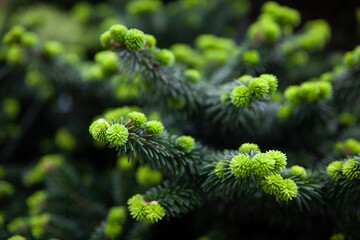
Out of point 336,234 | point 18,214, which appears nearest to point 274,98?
point 336,234

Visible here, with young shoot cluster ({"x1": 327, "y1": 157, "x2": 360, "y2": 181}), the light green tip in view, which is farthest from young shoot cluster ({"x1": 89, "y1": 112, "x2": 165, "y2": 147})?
young shoot cluster ({"x1": 327, "y1": 157, "x2": 360, "y2": 181})

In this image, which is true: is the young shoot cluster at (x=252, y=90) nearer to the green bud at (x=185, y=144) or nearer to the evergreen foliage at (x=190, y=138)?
the evergreen foliage at (x=190, y=138)

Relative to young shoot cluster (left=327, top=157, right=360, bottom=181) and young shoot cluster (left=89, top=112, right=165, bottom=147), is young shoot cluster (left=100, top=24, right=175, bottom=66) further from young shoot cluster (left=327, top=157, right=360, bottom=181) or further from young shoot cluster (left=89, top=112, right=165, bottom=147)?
young shoot cluster (left=327, top=157, right=360, bottom=181)

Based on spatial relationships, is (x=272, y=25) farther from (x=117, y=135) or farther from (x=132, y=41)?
(x=117, y=135)

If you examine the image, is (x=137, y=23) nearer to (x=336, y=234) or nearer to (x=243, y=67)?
(x=243, y=67)

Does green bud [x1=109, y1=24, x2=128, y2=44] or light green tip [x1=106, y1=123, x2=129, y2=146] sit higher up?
green bud [x1=109, y1=24, x2=128, y2=44]

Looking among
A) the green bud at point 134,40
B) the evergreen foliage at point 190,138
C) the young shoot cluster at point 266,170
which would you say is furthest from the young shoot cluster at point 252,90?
the green bud at point 134,40

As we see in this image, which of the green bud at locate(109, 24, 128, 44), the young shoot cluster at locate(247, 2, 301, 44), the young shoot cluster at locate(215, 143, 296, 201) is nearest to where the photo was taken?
the young shoot cluster at locate(215, 143, 296, 201)
